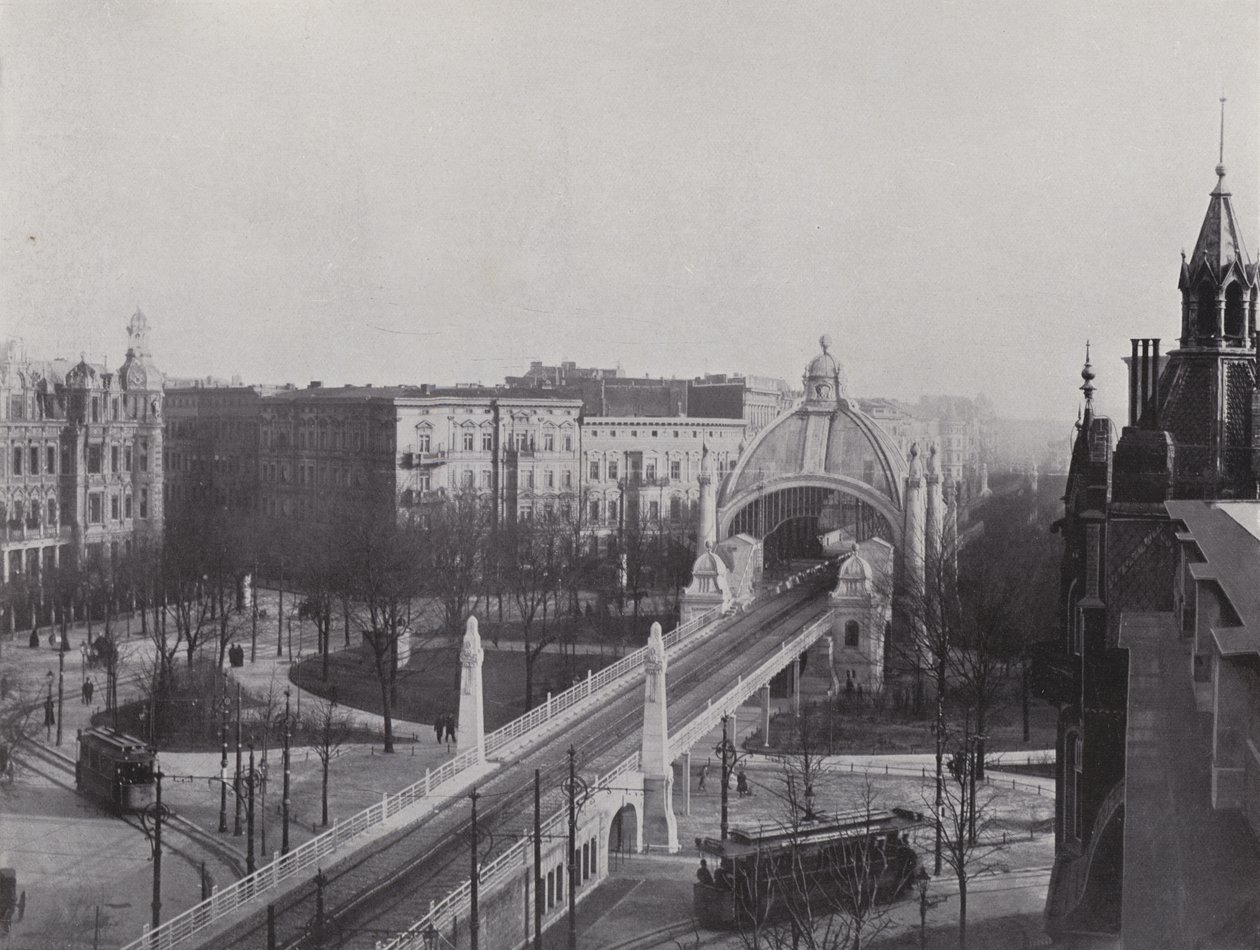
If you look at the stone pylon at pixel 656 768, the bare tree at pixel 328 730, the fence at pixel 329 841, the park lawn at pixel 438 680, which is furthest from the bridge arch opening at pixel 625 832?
the park lawn at pixel 438 680

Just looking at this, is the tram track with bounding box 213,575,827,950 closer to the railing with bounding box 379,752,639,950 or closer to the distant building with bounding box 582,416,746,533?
the railing with bounding box 379,752,639,950

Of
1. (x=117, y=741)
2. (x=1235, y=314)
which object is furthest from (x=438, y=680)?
(x=1235, y=314)

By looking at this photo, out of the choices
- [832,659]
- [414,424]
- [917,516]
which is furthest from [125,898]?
[414,424]

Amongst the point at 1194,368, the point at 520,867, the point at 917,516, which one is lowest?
the point at 520,867

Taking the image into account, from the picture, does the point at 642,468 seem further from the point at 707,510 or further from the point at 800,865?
the point at 800,865

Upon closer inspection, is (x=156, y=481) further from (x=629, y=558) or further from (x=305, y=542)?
(x=629, y=558)

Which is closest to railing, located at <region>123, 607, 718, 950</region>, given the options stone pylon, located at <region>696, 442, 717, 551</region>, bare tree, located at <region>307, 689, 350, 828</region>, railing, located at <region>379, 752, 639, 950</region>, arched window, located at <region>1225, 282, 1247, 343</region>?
railing, located at <region>379, 752, 639, 950</region>
